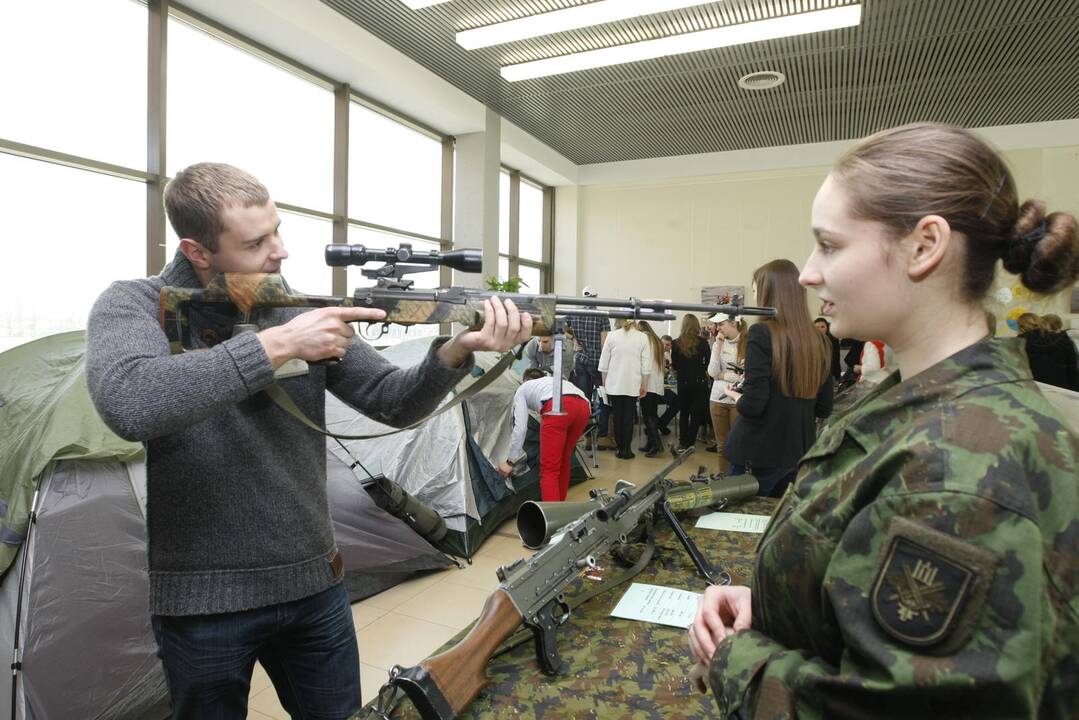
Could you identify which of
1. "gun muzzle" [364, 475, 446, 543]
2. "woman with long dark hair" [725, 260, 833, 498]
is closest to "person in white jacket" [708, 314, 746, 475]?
"woman with long dark hair" [725, 260, 833, 498]

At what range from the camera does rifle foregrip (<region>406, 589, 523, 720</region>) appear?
962 mm

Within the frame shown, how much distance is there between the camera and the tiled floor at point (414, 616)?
2385 mm

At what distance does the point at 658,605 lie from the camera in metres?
1.37

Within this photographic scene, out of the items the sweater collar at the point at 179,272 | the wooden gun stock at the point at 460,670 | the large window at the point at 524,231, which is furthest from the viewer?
the large window at the point at 524,231

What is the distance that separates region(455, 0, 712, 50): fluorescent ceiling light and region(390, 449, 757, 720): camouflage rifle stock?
432 cm

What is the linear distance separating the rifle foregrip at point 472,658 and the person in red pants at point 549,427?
9.37ft

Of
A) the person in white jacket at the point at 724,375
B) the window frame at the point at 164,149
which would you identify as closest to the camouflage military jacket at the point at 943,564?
the person in white jacket at the point at 724,375

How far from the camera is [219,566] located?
1097mm

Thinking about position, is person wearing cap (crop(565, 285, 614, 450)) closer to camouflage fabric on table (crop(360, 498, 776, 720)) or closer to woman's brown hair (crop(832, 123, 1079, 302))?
camouflage fabric on table (crop(360, 498, 776, 720))

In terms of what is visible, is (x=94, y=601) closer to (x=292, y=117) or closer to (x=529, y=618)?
(x=529, y=618)

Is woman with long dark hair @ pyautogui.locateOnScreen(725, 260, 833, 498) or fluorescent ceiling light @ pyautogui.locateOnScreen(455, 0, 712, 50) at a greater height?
fluorescent ceiling light @ pyautogui.locateOnScreen(455, 0, 712, 50)

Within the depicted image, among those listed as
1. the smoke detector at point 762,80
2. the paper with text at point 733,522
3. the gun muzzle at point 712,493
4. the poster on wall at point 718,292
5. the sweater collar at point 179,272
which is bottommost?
the paper with text at point 733,522

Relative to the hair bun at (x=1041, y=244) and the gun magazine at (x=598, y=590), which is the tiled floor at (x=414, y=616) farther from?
the hair bun at (x=1041, y=244)

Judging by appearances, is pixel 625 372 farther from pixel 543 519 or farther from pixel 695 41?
pixel 543 519
